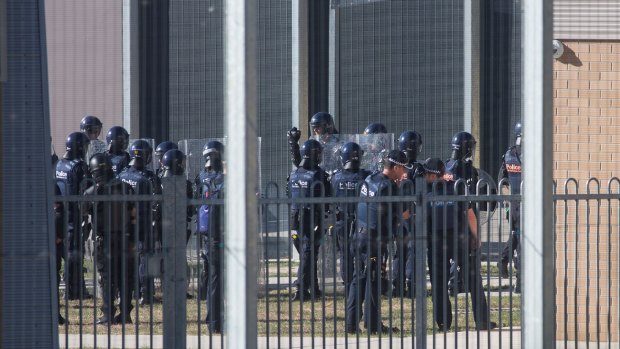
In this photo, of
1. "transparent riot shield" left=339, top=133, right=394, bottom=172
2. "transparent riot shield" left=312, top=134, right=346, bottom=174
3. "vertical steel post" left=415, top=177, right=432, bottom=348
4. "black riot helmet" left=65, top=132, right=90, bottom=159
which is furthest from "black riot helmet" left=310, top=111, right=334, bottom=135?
"vertical steel post" left=415, top=177, right=432, bottom=348

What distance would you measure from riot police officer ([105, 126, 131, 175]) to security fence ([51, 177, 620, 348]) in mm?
3398

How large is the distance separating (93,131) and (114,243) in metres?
7.19

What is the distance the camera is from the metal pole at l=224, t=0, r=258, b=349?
4.50 m

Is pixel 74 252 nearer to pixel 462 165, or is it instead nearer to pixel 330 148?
pixel 462 165

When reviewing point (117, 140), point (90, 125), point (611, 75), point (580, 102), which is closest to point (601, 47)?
point (611, 75)

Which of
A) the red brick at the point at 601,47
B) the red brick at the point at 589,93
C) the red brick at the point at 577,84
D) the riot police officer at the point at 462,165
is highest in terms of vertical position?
the red brick at the point at 601,47

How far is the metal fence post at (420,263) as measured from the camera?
7.33 m

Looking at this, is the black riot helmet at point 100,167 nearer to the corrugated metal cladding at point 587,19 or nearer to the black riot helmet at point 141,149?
the black riot helmet at point 141,149

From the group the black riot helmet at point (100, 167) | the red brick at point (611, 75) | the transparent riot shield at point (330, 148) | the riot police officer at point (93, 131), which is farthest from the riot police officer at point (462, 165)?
the riot police officer at point (93, 131)

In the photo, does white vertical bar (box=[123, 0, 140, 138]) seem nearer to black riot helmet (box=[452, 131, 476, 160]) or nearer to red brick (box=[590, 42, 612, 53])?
black riot helmet (box=[452, 131, 476, 160])

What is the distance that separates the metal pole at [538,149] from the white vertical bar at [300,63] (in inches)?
549

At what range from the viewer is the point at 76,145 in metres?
12.0

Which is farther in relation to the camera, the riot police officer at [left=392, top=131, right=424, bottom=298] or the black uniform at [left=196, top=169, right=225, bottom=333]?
the riot police officer at [left=392, top=131, right=424, bottom=298]

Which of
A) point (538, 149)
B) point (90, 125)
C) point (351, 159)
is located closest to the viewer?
point (538, 149)
